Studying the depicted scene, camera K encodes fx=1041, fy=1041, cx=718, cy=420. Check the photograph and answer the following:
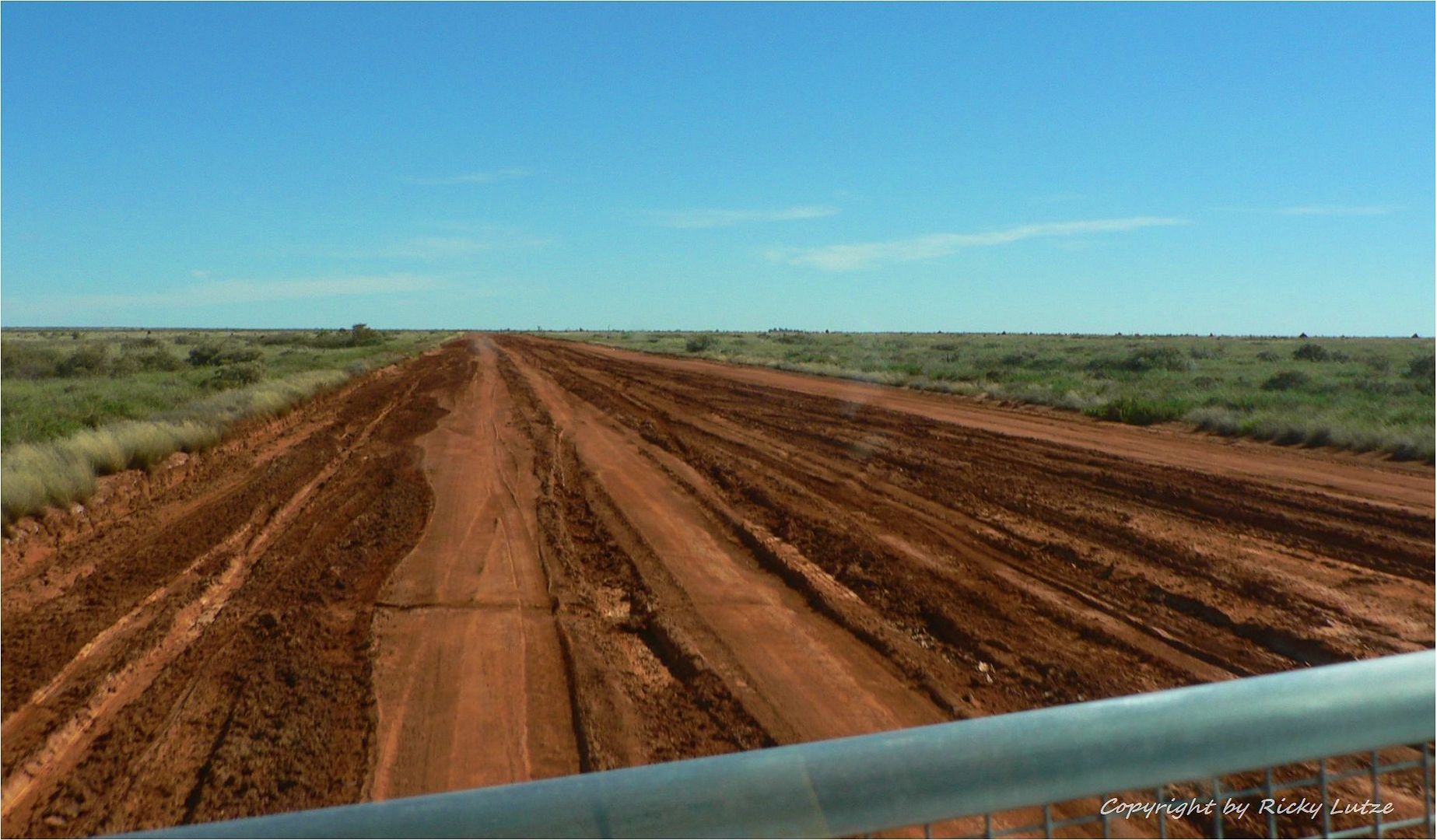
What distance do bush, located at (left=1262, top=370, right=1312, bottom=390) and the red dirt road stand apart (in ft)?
48.6

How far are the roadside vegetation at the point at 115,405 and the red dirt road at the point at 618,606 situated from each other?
84cm

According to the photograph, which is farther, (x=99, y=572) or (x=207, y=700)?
(x=99, y=572)

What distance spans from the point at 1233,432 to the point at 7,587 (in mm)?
18540

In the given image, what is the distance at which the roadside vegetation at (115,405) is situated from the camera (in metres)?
13.5

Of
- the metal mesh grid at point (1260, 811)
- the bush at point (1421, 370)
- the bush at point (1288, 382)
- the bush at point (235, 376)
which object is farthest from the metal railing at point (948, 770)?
the bush at point (1421, 370)

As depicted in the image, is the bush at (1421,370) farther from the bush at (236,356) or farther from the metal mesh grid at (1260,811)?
the bush at (236,356)

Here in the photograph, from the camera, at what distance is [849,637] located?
7527mm

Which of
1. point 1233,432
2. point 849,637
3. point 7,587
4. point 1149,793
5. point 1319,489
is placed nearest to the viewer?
point 1149,793

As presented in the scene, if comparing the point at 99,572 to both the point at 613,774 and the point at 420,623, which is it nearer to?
the point at 420,623

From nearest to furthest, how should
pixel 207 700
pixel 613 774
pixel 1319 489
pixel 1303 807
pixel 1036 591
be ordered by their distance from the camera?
pixel 613 774 → pixel 1303 807 → pixel 207 700 → pixel 1036 591 → pixel 1319 489

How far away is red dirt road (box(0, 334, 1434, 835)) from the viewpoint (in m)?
5.76

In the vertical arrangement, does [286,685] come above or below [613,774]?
below

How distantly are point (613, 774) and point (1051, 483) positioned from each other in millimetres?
12999

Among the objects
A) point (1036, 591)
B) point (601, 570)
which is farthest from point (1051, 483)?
point (601, 570)
